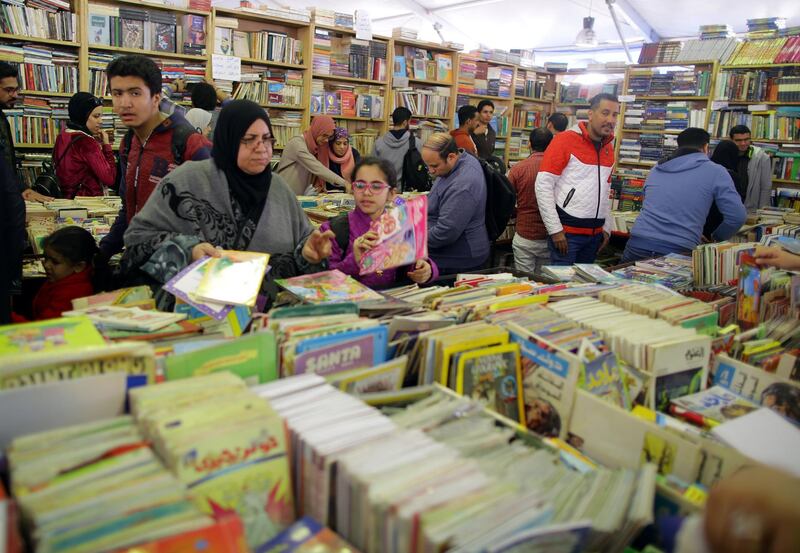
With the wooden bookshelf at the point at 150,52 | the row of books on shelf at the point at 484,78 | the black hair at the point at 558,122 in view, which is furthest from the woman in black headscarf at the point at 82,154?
the row of books on shelf at the point at 484,78

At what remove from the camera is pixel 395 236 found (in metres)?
2.30

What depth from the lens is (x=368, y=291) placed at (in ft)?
6.82

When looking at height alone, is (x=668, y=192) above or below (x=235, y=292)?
above

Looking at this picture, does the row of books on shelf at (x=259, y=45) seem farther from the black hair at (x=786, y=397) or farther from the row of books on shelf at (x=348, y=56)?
the black hair at (x=786, y=397)

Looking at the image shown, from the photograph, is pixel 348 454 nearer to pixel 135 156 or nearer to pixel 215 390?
pixel 215 390

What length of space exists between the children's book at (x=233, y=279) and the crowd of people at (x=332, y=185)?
17 cm

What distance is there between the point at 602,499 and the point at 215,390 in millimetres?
781

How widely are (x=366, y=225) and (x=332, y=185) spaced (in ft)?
10.6

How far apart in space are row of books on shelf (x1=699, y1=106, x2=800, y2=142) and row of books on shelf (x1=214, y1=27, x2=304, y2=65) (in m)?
5.21

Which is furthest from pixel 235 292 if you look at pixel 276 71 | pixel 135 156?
pixel 276 71

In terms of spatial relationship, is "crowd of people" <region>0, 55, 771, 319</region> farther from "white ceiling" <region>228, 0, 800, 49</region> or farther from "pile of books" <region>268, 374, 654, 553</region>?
"white ceiling" <region>228, 0, 800, 49</region>

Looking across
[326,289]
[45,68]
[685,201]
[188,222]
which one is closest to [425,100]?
[45,68]

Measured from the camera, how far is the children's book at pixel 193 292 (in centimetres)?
169

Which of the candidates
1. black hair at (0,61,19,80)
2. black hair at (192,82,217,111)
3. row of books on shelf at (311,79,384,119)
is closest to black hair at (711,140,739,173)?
row of books on shelf at (311,79,384,119)
